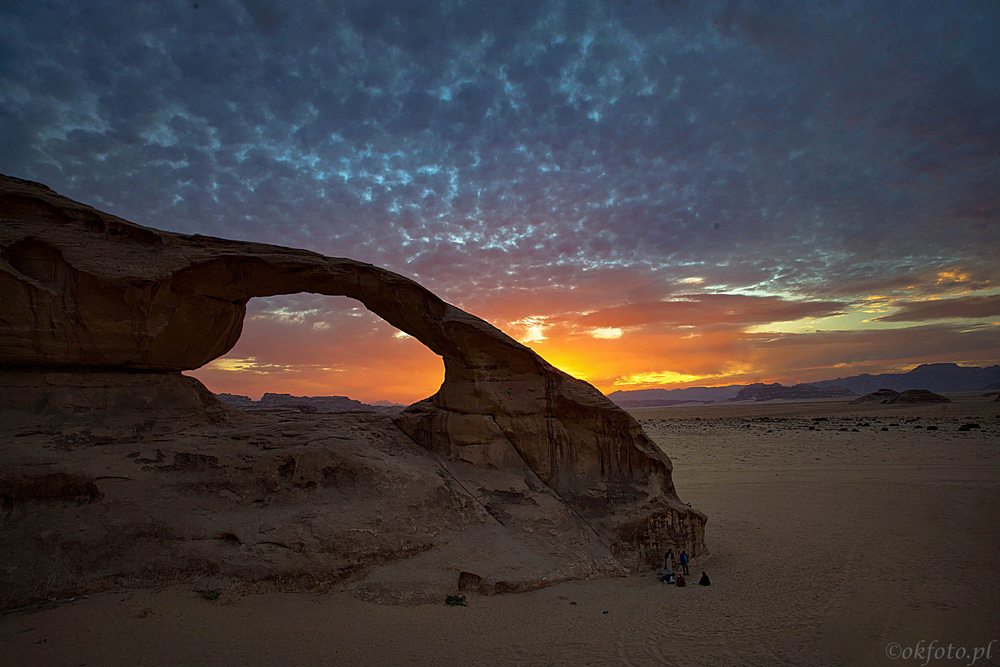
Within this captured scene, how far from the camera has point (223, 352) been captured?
10609 mm

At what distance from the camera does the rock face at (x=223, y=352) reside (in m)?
8.22

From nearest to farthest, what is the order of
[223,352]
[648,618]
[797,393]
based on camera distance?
[648,618] → [223,352] → [797,393]

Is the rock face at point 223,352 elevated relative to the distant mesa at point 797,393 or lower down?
elevated

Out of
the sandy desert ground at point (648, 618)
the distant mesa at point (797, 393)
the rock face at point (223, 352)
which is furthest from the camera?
the distant mesa at point (797, 393)

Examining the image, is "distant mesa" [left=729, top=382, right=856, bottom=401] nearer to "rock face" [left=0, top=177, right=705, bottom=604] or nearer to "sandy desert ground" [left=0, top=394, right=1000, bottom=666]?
"sandy desert ground" [left=0, top=394, right=1000, bottom=666]

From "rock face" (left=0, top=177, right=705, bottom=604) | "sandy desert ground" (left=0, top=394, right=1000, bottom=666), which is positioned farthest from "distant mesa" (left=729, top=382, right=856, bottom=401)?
"rock face" (left=0, top=177, right=705, bottom=604)

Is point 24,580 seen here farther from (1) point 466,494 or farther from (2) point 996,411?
(2) point 996,411

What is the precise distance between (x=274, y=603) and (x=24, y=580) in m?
3.40

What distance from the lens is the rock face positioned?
27.0 feet

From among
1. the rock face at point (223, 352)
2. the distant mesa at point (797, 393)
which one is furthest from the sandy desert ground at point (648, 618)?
the distant mesa at point (797, 393)

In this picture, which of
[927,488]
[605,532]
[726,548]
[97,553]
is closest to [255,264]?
[97,553]

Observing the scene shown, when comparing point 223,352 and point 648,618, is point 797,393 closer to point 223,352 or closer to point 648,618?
point 648,618

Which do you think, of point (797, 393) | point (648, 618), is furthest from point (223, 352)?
point (797, 393)

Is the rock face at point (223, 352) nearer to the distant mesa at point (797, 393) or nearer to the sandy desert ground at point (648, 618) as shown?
the sandy desert ground at point (648, 618)
